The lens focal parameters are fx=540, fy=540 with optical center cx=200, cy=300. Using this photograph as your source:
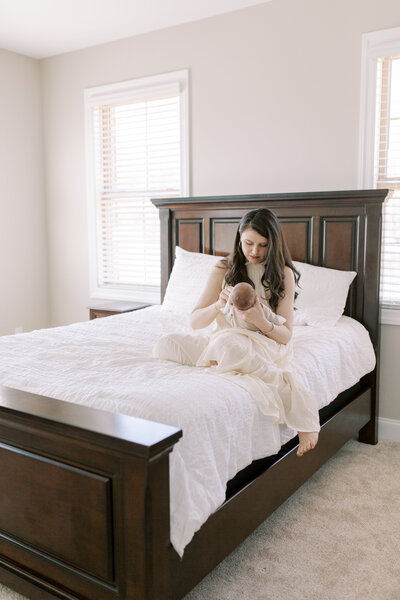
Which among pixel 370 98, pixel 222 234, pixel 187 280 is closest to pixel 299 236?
pixel 222 234

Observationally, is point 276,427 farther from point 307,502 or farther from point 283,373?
point 307,502

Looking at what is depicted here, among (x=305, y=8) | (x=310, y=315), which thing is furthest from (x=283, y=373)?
(x=305, y=8)

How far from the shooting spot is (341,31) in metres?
3.18

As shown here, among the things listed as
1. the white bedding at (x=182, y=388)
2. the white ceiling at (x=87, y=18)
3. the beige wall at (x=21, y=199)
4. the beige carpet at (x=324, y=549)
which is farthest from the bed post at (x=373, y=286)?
the beige wall at (x=21, y=199)

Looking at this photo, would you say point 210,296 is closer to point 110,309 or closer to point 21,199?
point 110,309

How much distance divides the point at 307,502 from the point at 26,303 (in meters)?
3.13

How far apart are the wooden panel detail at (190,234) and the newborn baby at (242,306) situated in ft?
5.02

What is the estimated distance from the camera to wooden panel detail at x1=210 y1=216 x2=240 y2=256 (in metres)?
3.55

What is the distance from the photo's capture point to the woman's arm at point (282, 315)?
2096 mm

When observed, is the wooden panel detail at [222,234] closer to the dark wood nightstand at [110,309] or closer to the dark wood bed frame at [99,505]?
the dark wood nightstand at [110,309]

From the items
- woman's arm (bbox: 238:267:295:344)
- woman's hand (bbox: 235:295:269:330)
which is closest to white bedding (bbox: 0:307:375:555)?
woman's arm (bbox: 238:267:295:344)

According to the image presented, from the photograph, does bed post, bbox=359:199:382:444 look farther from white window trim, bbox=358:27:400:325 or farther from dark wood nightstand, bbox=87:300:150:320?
dark wood nightstand, bbox=87:300:150:320

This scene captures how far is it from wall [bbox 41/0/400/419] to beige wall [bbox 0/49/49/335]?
46cm

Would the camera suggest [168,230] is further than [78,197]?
No
